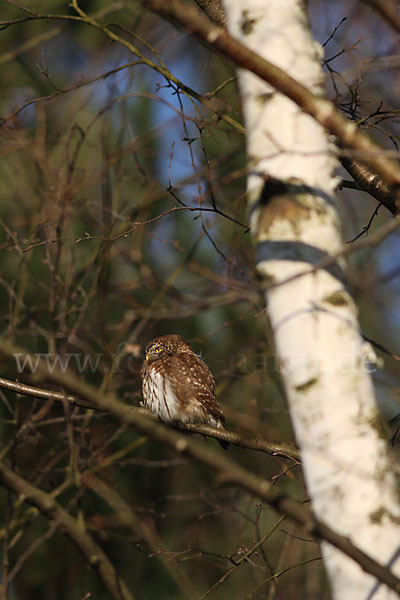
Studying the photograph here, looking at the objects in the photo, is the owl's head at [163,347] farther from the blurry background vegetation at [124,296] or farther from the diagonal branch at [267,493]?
the diagonal branch at [267,493]

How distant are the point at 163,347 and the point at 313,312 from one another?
3391 mm

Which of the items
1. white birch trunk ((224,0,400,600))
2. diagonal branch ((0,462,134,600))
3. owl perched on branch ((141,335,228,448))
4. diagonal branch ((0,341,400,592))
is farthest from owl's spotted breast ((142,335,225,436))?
diagonal branch ((0,341,400,592))

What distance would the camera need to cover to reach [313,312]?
72.4 inches

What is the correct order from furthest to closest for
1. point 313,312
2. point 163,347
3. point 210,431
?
point 163,347 < point 210,431 < point 313,312

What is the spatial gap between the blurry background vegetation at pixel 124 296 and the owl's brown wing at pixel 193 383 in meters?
0.17

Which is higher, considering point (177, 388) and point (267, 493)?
point (177, 388)

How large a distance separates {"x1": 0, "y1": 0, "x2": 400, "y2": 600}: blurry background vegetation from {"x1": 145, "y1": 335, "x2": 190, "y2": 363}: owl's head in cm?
19

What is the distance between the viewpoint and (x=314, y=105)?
1.73 metres

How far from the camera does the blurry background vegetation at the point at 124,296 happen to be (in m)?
4.36

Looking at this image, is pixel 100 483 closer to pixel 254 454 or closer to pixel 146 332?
pixel 146 332

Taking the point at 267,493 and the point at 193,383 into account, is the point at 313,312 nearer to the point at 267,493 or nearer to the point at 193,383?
the point at 267,493

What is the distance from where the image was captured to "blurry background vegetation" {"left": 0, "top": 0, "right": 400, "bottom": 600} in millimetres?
4355

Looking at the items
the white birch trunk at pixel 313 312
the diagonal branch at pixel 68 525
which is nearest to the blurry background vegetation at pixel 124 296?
the diagonal branch at pixel 68 525

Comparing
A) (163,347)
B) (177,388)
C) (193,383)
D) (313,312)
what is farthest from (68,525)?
(313,312)
